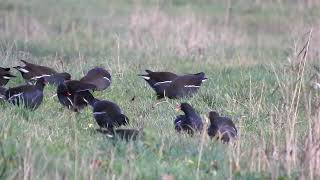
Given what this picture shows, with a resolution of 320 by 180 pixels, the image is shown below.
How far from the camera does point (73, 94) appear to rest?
34.1 feet

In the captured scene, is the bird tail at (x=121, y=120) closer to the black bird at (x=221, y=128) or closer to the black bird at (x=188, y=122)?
the black bird at (x=188, y=122)

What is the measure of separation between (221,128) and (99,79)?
2848 millimetres

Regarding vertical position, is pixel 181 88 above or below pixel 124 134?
above

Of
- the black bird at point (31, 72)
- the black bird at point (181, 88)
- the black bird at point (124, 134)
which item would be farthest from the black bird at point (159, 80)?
the black bird at point (124, 134)

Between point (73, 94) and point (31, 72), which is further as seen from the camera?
point (31, 72)

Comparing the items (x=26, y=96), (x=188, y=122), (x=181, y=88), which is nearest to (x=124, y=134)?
(x=188, y=122)

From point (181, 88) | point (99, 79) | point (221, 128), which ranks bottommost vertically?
point (221, 128)

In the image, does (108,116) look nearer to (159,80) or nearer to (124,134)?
(124,134)

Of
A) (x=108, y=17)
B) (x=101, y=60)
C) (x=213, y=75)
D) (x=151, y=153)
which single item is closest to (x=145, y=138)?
(x=151, y=153)

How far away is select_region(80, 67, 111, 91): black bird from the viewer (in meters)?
11.4

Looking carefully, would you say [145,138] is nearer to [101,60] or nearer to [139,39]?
[101,60]

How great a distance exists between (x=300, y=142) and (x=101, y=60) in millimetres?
7313

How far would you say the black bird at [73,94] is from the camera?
33.6ft

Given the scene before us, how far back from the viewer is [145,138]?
809 cm
